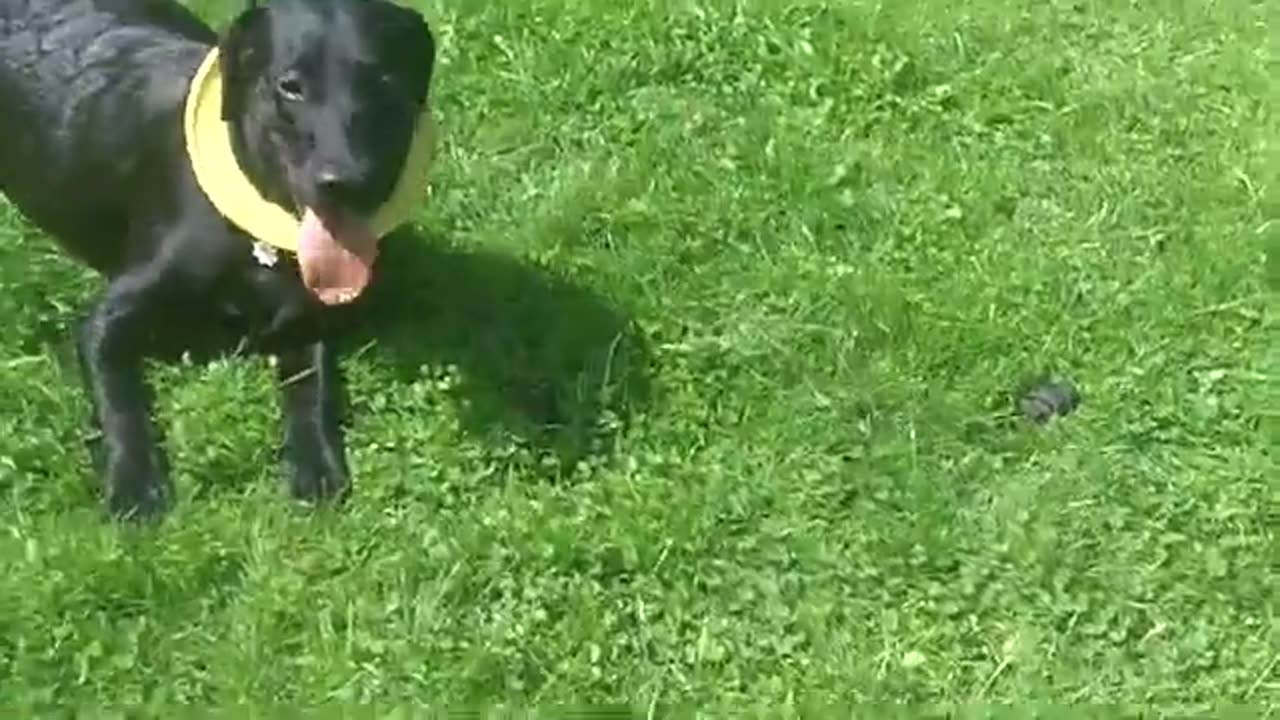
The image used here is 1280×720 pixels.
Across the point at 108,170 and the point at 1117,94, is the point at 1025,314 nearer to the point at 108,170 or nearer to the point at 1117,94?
the point at 1117,94

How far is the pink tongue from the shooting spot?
414cm

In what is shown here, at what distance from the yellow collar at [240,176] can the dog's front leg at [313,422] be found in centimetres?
30

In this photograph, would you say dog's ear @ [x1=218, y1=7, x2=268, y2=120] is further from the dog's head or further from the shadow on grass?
the shadow on grass

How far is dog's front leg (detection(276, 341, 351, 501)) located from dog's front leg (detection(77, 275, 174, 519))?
0.24 meters

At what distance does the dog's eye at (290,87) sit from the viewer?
406cm

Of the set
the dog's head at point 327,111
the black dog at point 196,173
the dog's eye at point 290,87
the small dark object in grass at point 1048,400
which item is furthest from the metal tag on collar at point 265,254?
the small dark object in grass at point 1048,400

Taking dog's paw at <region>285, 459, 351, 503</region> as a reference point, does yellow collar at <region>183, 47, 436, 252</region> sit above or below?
above

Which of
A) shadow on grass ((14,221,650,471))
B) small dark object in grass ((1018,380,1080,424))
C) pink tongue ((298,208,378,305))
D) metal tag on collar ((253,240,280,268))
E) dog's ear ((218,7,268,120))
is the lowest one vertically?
shadow on grass ((14,221,650,471))

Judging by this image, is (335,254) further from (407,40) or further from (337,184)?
(407,40)

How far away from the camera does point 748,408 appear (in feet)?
15.1

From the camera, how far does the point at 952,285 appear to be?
5.03 meters

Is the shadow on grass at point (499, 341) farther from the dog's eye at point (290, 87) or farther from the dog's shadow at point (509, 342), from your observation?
the dog's eye at point (290, 87)

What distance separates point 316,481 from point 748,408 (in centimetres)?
89

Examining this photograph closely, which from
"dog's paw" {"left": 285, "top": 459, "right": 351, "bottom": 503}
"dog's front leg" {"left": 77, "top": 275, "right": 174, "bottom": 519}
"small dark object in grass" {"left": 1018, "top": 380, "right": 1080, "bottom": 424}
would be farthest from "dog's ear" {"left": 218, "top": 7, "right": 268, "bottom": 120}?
"small dark object in grass" {"left": 1018, "top": 380, "right": 1080, "bottom": 424}
